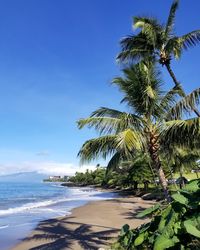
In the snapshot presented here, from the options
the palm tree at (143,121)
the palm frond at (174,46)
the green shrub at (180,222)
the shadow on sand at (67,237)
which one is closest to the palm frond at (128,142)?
the palm tree at (143,121)

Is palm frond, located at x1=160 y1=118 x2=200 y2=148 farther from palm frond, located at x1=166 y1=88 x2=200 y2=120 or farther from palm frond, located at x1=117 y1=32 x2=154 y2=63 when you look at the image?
palm frond, located at x1=117 y1=32 x2=154 y2=63

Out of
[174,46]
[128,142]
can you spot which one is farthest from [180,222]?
[174,46]

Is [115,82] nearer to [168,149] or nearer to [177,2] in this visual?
[168,149]

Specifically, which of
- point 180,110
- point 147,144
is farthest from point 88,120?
point 180,110

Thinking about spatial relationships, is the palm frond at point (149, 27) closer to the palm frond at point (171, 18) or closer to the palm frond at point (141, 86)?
the palm frond at point (171, 18)

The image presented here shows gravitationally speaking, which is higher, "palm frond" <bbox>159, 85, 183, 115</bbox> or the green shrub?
"palm frond" <bbox>159, 85, 183, 115</bbox>

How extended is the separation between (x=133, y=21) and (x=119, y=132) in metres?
5.64

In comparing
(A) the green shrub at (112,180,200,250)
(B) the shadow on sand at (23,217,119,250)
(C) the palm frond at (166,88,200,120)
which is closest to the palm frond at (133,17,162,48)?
(C) the palm frond at (166,88,200,120)

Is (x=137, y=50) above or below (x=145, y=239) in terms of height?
above

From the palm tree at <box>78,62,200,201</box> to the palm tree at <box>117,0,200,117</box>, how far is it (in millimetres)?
2361

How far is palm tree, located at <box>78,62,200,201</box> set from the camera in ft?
39.5

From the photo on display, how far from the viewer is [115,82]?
13375mm

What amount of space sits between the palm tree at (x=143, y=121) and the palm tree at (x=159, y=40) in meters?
2.36

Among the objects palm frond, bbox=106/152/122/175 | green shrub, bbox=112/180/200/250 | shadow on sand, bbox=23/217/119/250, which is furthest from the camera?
shadow on sand, bbox=23/217/119/250
